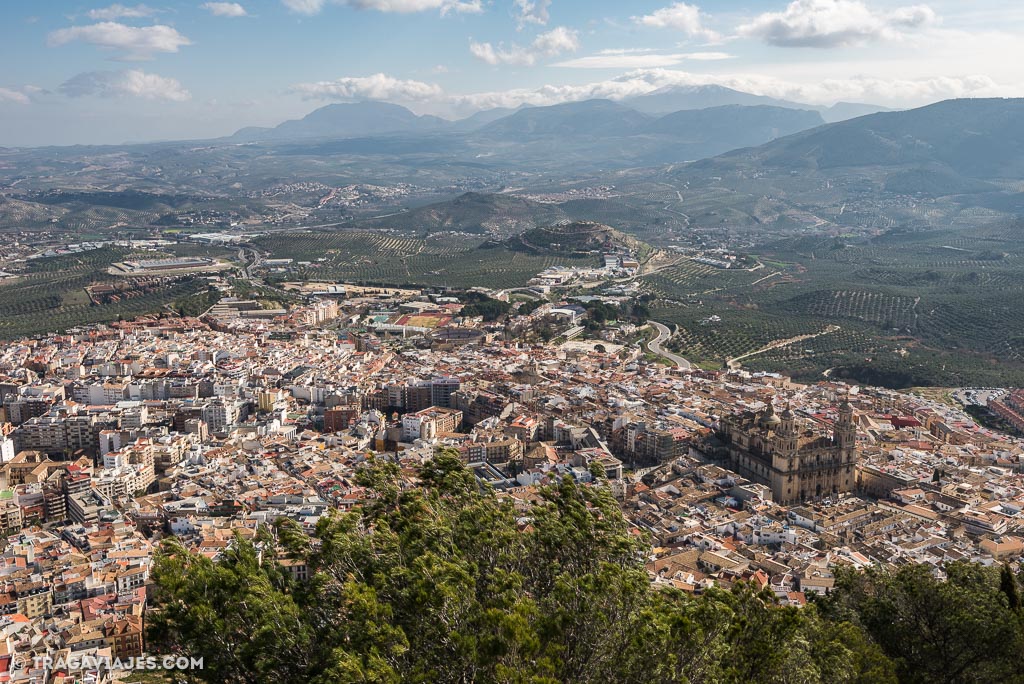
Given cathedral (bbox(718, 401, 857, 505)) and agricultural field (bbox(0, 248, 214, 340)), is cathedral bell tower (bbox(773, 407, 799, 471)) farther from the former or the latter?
agricultural field (bbox(0, 248, 214, 340))

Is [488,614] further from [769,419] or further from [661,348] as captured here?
[661,348]

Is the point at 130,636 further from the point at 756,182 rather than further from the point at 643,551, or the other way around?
the point at 756,182

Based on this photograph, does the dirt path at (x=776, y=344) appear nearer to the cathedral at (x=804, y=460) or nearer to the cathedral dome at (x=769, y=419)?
the cathedral dome at (x=769, y=419)

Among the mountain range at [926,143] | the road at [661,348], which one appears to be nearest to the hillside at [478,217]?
the road at [661,348]

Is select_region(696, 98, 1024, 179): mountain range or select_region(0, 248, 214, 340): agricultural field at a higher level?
select_region(696, 98, 1024, 179): mountain range

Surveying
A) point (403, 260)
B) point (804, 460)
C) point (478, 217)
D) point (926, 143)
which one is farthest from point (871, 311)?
point (926, 143)

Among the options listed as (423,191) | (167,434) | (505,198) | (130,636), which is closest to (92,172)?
(423,191)

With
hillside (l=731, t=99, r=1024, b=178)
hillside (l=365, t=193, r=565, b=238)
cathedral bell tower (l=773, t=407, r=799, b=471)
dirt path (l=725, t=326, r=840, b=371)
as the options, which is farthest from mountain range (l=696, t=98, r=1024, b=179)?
cathedral bell tower (l=773, t=407, r=799, b=471)
